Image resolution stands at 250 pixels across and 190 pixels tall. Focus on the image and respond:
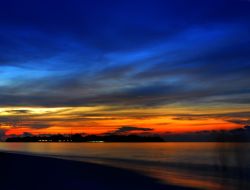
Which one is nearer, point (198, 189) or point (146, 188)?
point (146, 188)

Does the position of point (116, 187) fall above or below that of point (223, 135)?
below

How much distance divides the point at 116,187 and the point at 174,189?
278 cm

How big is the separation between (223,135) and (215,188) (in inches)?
334

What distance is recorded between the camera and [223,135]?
27.7m

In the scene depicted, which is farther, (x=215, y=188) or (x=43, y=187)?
(x=215, y=188)

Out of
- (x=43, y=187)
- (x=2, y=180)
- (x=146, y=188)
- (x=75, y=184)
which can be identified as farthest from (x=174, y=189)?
(x=2, y=180)

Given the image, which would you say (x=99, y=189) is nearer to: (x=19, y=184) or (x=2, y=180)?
(x=19, y=184)

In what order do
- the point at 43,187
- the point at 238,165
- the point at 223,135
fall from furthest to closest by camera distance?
the point at 238,165
the point at 223,135
the point at 43,187

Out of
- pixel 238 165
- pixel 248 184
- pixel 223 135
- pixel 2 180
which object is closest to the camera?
pixel 2 180

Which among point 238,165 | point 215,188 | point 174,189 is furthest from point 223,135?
point 174,189

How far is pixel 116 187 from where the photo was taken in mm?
17625

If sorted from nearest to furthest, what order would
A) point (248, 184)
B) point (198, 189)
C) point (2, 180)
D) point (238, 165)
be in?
1. point (2, 180)
2. point (198, 189)
3. point (248, 184)
4. point (238, 165)

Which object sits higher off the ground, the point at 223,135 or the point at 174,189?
the point at 223,135

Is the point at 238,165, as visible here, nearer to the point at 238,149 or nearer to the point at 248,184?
the point at 238,149
